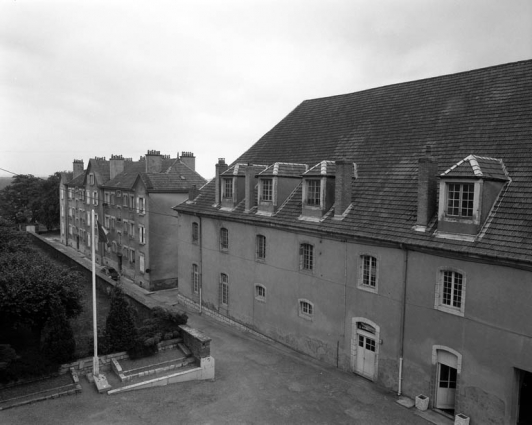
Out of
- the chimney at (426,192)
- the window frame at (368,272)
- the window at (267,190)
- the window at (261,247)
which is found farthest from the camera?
the window at (261,247)

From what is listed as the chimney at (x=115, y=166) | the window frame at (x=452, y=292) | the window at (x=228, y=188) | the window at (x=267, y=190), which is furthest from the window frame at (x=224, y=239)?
the chimney at (x=115, y=166)

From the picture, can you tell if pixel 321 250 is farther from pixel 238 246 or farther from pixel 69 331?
pixel 69 331

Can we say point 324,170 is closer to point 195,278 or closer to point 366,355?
point 366,355

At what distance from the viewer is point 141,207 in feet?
135

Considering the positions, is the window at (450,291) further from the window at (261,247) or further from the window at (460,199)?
the window at (261,247)

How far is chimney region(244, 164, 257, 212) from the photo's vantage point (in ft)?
88.1

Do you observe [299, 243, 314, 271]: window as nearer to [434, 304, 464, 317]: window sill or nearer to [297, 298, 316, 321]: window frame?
[297, 298, 316, 321]: window frame

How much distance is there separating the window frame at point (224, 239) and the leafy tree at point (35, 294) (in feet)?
32.6

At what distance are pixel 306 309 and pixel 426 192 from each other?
30.0 ft

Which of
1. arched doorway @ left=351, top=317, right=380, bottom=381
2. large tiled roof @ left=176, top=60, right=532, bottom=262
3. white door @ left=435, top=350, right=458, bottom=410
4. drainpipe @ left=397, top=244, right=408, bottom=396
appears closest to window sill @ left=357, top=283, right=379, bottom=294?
arched doorway @ left=351, top=317, right=380, bottom=381

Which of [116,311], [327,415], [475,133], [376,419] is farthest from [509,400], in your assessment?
[116,311]

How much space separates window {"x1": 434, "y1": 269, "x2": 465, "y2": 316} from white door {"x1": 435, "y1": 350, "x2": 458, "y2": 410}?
1.79 meters

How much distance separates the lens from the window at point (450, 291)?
16.3 m

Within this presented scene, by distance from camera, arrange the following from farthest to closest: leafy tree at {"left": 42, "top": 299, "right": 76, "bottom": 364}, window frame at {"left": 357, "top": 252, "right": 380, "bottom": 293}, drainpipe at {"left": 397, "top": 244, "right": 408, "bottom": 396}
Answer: window frame at {"left": 357, "top": 252, "right": 380, "bottom": 293} → leafy tree at {"left": 42, "top": 299, "right": 76, "bottom": 364} → drainpipe at {"left": 397, "top": 244, "right": 408, "bottom": 396}
